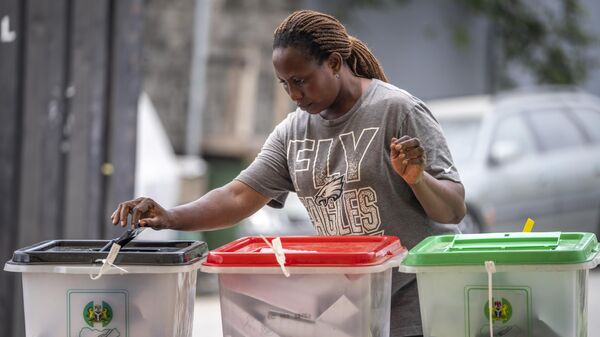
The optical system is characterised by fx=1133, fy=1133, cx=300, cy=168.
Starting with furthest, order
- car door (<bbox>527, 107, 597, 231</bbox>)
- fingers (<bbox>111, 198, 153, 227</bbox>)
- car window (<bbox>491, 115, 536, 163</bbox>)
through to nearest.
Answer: car door (<bbox>527, 107, 597, 231</bbox>) < car window (<bbox>491, 115, 536, 163</bbox>) < fingers (<bbox>111, 198, 153, 227</bbox>)

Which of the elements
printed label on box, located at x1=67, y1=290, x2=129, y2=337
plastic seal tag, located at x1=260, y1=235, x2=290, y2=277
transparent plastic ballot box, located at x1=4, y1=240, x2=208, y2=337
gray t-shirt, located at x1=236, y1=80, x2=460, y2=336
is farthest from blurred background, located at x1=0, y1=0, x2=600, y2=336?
printed label on box, located at x1=67, y1=290, x2=129, y2=337

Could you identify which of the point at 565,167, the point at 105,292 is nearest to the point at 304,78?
the point at 105,292

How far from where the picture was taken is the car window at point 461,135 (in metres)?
10.9

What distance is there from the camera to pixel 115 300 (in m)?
3.21

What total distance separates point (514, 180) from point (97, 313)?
8010 millimetres

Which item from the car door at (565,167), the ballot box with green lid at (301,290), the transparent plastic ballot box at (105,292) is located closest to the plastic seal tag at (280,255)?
the ballot box with green lid at (301,290)

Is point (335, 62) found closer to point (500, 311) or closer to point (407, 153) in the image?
point (407, 153)

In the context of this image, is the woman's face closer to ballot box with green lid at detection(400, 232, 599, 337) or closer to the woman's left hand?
the woman's left hand

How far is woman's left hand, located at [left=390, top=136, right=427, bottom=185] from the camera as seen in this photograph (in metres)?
3.11

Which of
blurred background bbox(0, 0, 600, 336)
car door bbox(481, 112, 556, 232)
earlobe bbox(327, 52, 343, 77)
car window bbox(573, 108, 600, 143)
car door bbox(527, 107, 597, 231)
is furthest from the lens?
car window bbox(573, 108, 600, 143)

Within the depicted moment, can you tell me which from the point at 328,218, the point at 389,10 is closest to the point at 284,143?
the point at 328,218

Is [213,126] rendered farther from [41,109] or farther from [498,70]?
[41,109]

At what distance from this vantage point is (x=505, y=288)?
302 cm

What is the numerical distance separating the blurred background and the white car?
2 centimetres
